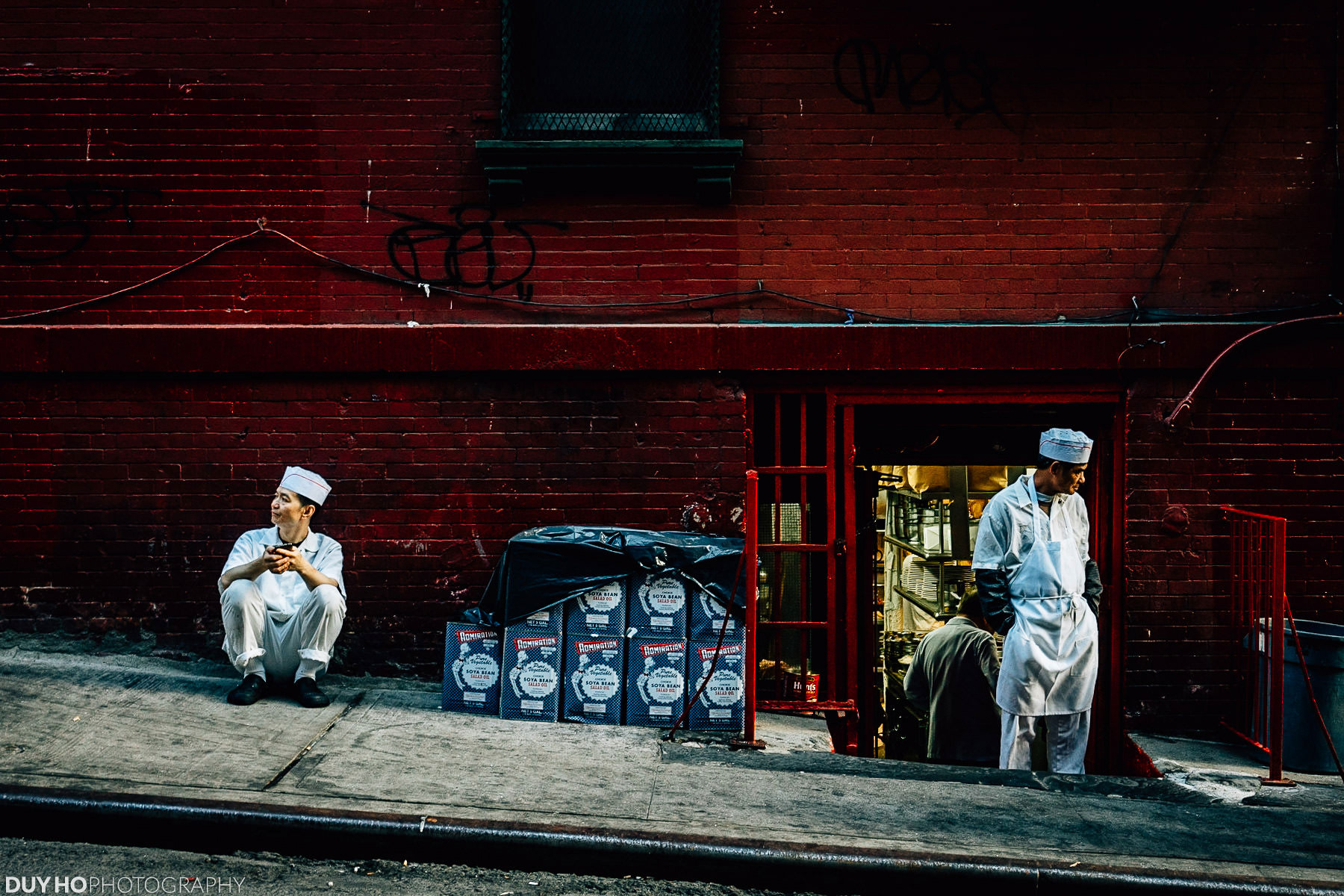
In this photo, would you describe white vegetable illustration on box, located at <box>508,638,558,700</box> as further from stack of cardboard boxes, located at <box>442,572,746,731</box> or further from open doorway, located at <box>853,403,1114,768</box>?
open doorway, located at <box>853,403,1114,768</box>

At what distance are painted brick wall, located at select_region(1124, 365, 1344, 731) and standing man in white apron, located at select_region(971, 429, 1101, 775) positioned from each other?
2.32 ft

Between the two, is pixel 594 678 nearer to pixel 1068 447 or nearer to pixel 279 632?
pixel 279 632

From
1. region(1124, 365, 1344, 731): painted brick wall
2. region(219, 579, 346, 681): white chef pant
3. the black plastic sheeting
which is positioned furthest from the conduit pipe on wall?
region(219, 579, 346, 681): white chef pant

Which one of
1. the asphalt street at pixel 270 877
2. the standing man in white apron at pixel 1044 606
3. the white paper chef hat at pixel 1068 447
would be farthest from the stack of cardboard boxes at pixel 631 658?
the white paper chef hat at pixel 1068 447

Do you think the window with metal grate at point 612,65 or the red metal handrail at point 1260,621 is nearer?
the red metal handrail at point 1260,621

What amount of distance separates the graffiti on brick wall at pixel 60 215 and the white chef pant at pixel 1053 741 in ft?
20.1

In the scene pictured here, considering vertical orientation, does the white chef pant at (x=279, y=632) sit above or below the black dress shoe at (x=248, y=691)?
above

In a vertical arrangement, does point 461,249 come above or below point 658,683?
above

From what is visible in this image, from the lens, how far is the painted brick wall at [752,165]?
6.00 metres

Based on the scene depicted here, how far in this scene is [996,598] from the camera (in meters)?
5.51

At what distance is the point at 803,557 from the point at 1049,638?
1510 millimetres

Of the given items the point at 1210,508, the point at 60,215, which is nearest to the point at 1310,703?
the point at 1210,508

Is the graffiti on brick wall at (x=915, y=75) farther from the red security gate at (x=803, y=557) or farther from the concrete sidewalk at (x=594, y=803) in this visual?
the concrete sidewalk at (x=594, y=803)

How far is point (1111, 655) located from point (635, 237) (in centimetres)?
403
